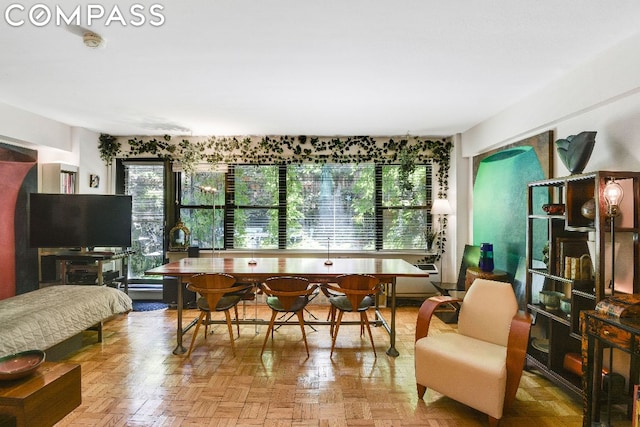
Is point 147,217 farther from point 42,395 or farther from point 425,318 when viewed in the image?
point 425,318

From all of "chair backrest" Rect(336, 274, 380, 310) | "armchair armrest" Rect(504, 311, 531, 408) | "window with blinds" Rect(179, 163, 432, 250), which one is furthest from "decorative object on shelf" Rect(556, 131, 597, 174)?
"window with blinds" Rect(179, 163, 432, 250)

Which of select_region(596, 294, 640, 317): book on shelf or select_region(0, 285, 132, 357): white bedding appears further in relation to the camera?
select_region(0, 285, 132, 357): white bedding

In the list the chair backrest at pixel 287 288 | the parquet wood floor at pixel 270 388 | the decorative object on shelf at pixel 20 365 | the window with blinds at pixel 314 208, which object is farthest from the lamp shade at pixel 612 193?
the decorative object on shelf at pixel 20 365

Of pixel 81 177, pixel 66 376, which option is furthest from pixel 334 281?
pixel 81 177

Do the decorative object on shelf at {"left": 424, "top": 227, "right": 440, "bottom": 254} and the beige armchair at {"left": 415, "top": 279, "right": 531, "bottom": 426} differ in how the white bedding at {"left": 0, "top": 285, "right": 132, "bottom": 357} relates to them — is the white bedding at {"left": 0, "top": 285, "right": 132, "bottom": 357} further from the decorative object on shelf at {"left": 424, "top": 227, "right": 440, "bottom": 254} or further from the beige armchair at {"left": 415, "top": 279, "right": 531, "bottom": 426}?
the decorative object on shelf at {"left": 424, "top": 227, "right": 440, "bottom": 254}

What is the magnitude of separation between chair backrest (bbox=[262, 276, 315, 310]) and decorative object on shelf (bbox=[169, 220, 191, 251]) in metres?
2.80

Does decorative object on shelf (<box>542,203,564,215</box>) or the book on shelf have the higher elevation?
decorative object on shelf (<box>542,203,564,215</box>)

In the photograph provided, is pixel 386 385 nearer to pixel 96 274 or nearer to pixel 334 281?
pixel 334 281

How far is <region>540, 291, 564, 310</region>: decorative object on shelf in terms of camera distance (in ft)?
10.7

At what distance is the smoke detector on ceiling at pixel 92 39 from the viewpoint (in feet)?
8.61

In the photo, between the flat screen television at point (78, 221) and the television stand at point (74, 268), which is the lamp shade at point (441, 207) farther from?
the television stand at point (74, 268)

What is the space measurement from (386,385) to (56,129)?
211 inches

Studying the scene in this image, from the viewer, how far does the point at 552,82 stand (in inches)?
141

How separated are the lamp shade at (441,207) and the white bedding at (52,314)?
4.34m
